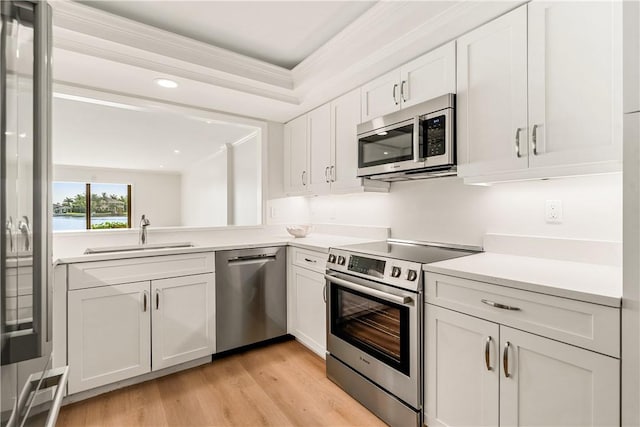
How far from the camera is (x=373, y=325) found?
1932 millimetres

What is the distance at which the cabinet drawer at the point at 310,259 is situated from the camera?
2.45 metres

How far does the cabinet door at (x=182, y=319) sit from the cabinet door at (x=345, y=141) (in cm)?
133

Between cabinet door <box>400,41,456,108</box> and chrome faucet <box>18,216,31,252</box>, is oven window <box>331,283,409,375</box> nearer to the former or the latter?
cabinet door <box>400,41,456,108</box>

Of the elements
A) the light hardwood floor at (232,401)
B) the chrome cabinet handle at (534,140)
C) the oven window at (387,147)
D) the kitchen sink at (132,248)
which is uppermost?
the oven window at (387,147)

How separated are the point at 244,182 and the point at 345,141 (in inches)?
124

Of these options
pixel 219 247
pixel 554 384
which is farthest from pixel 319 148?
pixel 554 384

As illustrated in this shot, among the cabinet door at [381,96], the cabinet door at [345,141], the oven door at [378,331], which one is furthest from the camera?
the cabinet door at [345,141]

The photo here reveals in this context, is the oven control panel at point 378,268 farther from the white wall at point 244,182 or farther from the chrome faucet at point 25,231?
the white wall at point 244,182

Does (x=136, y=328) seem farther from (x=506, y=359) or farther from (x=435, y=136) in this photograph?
(x=435, y=136)

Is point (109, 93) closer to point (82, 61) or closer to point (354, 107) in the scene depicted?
point (82, 61)

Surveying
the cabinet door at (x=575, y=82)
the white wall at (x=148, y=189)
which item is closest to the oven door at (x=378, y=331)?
the cabinet door at (x=575, y=82)

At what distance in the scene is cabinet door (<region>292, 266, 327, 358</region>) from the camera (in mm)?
2461

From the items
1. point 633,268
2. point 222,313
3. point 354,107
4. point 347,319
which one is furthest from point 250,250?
point 633,268

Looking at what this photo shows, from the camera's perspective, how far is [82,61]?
206cm
